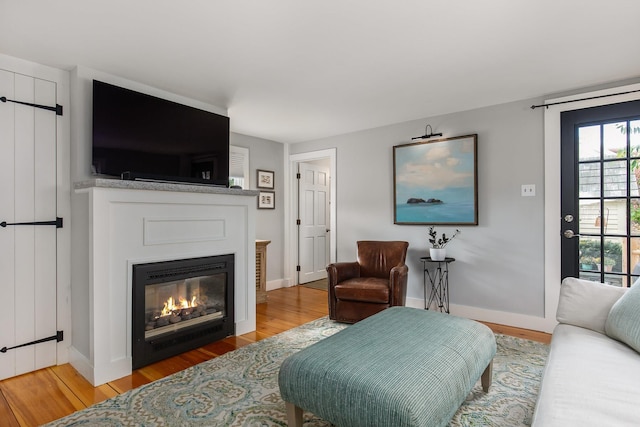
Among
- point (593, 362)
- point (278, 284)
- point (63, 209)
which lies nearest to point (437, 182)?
point (593, 362)

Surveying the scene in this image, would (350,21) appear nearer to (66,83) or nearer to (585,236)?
(66,83)

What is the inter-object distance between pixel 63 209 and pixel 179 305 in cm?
115

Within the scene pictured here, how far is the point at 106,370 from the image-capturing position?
93.0 inches

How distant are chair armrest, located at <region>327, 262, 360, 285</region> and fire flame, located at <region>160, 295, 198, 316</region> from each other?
1340 millimetres

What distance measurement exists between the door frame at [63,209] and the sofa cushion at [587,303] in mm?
3431

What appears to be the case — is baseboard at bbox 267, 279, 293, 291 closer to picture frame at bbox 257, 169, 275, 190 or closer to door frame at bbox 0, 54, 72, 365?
picture frame at bbox 257, 169, 275, 190

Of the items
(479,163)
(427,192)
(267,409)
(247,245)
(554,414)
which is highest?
(479,163)

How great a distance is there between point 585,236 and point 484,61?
6.07 feet

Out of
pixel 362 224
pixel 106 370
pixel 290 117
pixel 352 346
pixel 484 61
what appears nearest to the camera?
pixel 352 346

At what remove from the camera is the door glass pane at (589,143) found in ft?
10.0

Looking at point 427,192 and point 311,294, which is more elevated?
point 427,192

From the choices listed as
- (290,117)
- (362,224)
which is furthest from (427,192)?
(290,117)

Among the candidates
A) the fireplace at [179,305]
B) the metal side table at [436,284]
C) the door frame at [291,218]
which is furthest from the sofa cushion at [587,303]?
the door frame at [291,218]

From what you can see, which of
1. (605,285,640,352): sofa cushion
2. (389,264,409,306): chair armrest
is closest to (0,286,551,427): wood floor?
(389,264,409,306): chair armrest
